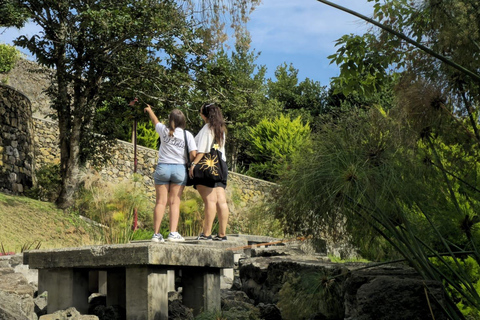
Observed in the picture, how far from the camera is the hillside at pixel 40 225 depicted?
1201 cm

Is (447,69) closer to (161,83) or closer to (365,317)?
(365,317)

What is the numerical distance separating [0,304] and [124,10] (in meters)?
10.6

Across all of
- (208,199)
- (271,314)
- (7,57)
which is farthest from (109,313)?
(7,57)

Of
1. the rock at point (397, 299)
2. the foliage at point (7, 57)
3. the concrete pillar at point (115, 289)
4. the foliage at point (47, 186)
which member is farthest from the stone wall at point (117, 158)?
the rock at point (397, 299)

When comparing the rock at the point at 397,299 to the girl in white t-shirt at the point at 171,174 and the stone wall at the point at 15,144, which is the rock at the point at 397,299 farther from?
the stone wall at the point at 15,144

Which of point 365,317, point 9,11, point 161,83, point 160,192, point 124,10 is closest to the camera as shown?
point 365,317

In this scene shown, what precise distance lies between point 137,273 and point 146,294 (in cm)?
19

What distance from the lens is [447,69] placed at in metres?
4.27

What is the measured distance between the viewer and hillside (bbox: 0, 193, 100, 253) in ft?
39.4

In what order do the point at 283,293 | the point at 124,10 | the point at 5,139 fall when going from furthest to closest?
1. the point at 5,139
2. the point at 124,10
3. the point at 283,293

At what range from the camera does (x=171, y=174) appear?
21.1 feet

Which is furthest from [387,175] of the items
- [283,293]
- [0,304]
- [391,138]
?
[0,304]

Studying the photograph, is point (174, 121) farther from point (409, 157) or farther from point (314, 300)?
point (409, 157)

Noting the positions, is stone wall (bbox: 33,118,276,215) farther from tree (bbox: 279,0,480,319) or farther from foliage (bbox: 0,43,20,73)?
tree (bbox: 279,0,480,319)
